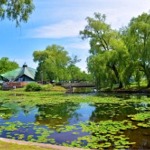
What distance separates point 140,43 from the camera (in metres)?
37.8

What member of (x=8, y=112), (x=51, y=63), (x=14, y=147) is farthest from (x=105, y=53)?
(x=14, y=147)

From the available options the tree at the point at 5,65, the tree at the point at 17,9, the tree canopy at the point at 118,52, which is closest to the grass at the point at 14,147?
the tree at the point at 17,9

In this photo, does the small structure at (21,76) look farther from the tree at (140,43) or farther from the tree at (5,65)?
the tree at (140,43)

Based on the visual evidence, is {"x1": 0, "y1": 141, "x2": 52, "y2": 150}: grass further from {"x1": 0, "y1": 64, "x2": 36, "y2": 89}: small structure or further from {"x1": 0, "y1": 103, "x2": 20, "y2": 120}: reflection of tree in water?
{"x1": 0, "y1": 64, "x2": 36, "y2": 89}: small structure

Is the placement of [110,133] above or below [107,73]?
below

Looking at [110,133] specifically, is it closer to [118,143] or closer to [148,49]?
[118,143]

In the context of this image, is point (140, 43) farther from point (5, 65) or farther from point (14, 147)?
point (5, 65)

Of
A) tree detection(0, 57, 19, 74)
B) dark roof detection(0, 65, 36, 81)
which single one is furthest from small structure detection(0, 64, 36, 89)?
tree detection(0, 57, 19, 74)

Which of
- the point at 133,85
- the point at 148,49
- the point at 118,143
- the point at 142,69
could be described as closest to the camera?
the point at 118,143

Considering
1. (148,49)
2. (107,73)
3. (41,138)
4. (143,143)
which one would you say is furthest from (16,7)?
(107,73)

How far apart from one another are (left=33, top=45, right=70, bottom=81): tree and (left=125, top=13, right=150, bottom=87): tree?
1413 inches

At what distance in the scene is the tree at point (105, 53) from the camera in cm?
4131

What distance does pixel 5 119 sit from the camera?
17094 mm

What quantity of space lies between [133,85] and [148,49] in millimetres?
9936
